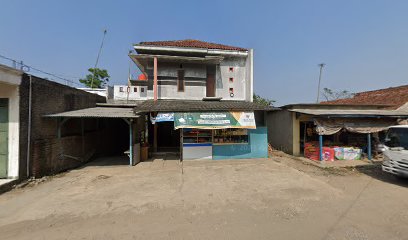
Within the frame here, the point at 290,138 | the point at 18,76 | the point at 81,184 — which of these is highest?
the point at 18,76

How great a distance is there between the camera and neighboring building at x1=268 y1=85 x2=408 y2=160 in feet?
33.9

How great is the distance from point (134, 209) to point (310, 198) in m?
5.10

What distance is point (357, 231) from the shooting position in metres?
3.63

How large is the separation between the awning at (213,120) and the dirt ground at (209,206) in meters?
2.64

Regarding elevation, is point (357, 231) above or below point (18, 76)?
below

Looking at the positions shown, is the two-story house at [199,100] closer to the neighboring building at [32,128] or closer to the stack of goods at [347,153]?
the neighboring building at [32,128]

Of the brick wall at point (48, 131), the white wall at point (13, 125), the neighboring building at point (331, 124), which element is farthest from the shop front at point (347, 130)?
the white wall at point (13, 125)

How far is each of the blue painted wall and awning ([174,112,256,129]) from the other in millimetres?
1116

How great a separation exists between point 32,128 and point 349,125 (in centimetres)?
1574

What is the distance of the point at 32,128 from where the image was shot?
694 centimetres

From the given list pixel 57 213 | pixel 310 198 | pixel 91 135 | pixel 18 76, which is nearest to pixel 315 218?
pixel 310 198

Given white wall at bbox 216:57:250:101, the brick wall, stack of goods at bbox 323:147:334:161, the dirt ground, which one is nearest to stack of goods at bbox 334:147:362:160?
stack of goods at bbox 323:147:334:161

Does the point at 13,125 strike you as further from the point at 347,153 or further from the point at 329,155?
the point at 347,153

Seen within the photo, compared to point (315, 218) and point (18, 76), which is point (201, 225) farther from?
point (18, 76)
